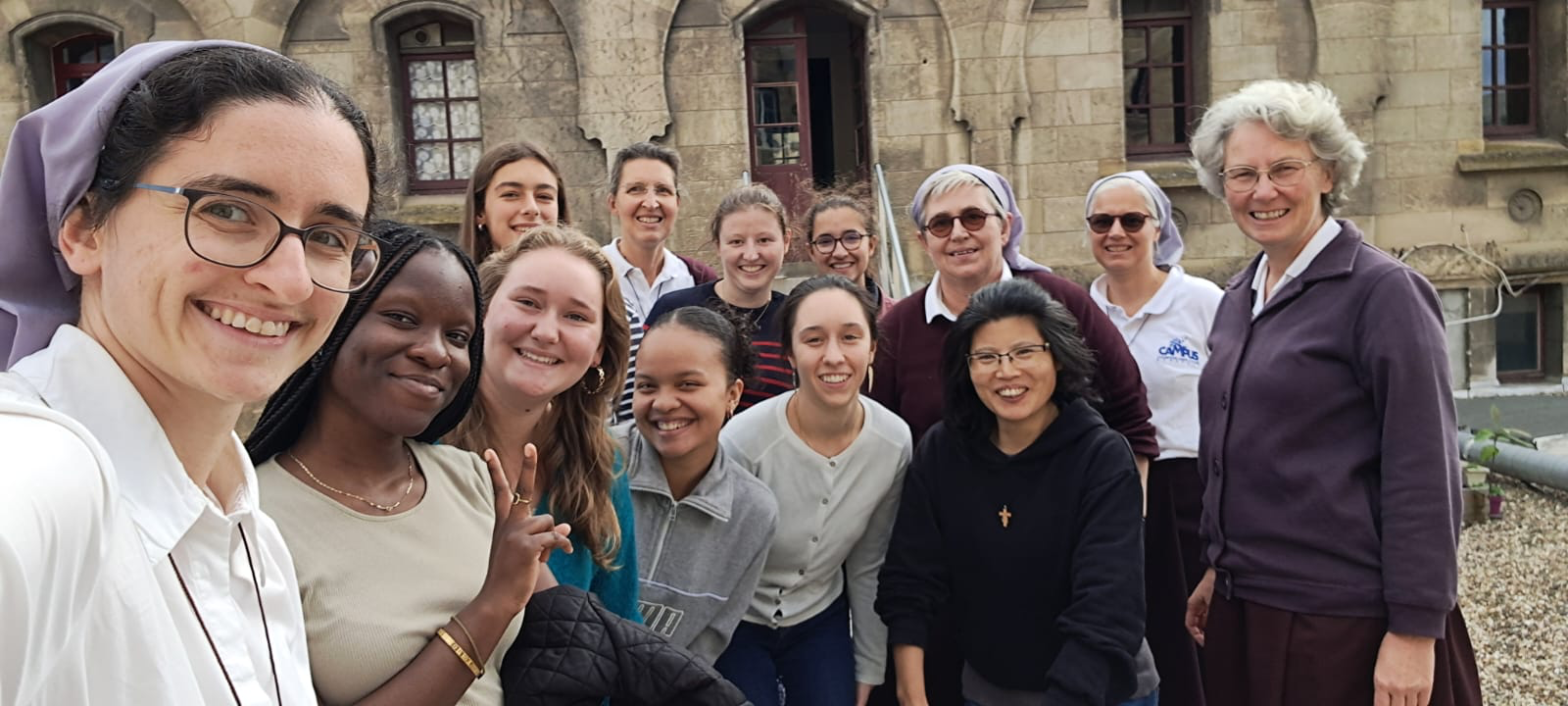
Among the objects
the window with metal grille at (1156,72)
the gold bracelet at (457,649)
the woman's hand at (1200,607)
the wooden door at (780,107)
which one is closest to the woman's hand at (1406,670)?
the woman's hand at (1200,607)

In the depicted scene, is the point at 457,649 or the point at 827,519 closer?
the point at 457,649

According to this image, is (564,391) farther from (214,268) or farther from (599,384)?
(214,268)

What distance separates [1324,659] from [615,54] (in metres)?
9.26

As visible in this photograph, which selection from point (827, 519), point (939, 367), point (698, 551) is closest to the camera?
point (698, 551)

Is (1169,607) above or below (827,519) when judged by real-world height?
below

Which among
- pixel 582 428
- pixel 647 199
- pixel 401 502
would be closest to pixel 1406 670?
pixel 582 428

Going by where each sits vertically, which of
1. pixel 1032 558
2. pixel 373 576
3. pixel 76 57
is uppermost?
pixel 76 57

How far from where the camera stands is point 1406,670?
8.30 ft

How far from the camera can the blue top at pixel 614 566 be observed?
2.33 meters

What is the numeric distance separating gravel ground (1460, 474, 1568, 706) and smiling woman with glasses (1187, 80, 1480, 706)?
2933 mm

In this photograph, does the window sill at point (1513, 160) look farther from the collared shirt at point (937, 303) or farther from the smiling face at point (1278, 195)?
the smiling face at point (1278, 195)

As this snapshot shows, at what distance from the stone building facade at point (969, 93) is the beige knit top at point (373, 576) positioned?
8.71 metres

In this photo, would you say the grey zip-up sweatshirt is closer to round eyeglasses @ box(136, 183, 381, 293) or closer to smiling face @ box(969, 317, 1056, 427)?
smiling face @ box(969, 317, 1056, 427)

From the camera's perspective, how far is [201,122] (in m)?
1.08
